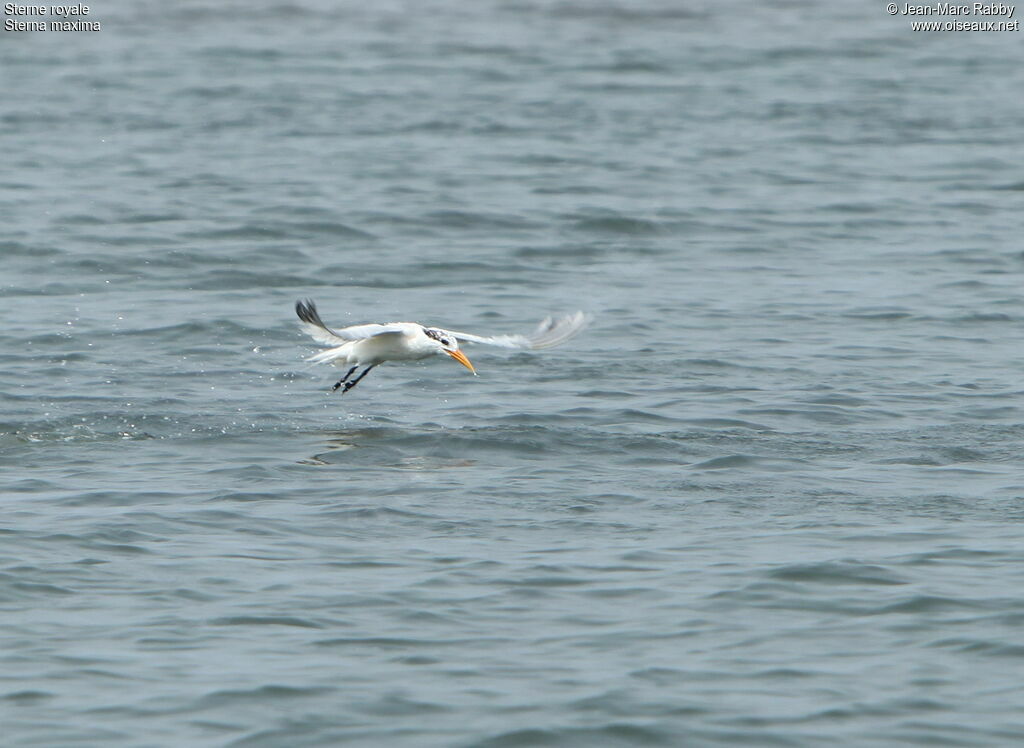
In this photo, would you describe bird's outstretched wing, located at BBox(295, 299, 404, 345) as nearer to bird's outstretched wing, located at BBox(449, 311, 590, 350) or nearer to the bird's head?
the bird's head

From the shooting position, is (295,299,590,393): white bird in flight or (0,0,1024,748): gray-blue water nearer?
(0,0,1024,748): gray-blue water

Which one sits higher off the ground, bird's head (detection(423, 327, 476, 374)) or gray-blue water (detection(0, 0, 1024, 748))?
bird's head (detection(423, 327, 476, 374))

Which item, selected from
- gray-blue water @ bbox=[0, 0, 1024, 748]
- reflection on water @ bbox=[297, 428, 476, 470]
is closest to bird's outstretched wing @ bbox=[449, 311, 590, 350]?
gray-blue water @ bbox=[0, 0, 1024, 748]

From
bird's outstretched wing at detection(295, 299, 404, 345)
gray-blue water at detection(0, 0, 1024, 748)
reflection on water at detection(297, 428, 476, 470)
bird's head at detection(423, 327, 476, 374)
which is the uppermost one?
bird's outstretched wing at detection(295, 299, 404, 345)

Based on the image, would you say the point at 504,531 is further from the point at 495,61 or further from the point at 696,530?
the point at 495,61

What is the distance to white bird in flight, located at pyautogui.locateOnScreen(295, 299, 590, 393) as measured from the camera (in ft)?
43.0

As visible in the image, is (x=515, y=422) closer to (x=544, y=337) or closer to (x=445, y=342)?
(x=544, y=337)

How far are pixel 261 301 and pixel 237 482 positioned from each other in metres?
6.80

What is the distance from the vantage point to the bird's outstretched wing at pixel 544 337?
1313 cm

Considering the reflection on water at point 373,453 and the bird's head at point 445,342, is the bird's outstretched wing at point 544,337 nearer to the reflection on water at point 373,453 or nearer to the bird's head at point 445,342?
the bird's head at point 445,342

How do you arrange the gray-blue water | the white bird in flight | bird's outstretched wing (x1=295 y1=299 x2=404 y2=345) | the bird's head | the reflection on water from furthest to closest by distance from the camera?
the bird's head
the white bird in flight
the reflection on water
bird's outstretched wing (x1=295 y1=299 x2=404 y2=345)
the gray-blue water

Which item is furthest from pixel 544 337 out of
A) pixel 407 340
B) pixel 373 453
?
pixel 373 453

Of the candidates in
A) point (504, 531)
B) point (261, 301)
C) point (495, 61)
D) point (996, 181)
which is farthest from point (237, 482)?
point (495, 61)

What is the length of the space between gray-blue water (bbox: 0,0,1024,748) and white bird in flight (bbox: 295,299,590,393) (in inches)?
21.5
